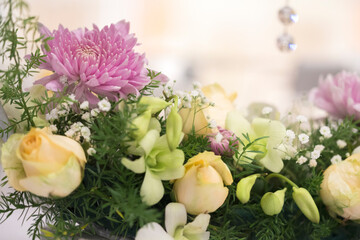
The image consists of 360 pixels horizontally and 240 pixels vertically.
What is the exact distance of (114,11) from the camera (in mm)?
2465

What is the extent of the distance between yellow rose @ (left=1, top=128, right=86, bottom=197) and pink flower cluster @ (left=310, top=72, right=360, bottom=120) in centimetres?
40

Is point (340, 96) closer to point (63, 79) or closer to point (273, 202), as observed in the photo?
point (273, 202)

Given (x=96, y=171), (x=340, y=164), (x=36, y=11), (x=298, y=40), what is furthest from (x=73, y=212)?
(x=298, y=40)

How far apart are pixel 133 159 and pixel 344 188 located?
21 centimetres

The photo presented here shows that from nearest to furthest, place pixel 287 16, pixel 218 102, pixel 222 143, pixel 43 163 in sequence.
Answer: pixel 43 163, pixel 222 143, pixel 218 102, pixel 287 16

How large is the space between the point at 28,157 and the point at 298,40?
8.38ft

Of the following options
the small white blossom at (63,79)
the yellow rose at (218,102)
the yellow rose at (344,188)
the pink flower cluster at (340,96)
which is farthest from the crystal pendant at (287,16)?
the small white blossom at (63,79)

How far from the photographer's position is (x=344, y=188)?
16.2 inches

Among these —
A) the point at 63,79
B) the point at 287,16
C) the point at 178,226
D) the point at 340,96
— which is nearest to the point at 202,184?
the point at 178,226

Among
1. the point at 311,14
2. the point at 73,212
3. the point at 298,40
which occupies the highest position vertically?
the point at 73,212

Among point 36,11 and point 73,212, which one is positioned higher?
point 73,212

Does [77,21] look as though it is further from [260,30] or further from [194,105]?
[194,105]

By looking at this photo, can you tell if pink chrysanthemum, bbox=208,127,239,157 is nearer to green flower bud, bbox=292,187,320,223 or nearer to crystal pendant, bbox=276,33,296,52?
green flower bud, bbox=292,187,320,223

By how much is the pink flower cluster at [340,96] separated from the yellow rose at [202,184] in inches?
11.2
